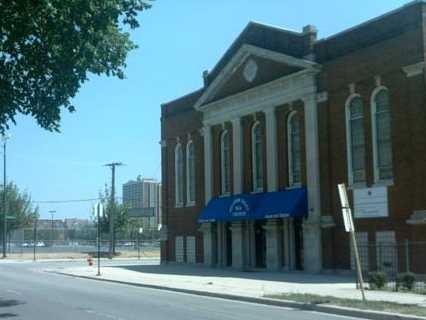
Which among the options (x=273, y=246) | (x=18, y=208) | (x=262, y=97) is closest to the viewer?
(x=273, y=246)

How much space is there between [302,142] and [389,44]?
6974mm

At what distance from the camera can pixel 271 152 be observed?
3662 cm

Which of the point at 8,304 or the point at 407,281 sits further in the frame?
the point at 407,281

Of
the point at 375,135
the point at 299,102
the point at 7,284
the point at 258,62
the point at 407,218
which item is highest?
the point at 258,62

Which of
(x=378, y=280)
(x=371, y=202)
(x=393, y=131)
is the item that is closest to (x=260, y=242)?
(x=371, y=202)

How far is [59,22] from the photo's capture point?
59.3 feet

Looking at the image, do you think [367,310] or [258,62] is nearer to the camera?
[367,310]

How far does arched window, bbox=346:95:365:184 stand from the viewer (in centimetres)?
3147

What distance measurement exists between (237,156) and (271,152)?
3.32m

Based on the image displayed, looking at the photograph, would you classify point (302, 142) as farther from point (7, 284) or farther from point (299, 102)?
point (7, 284)

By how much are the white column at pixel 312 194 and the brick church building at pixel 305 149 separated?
0.05 m

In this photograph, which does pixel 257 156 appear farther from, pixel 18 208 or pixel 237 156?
pixel 18 208

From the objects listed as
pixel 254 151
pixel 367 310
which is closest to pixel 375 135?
pixel 254 151

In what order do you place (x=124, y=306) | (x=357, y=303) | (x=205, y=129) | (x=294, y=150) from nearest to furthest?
(x=357, y=303), (x=124, y=306), (x=294, y=150), (x=205, y=129)
